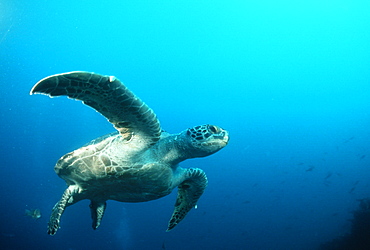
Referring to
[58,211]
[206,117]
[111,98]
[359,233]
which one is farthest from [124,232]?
[111,98]

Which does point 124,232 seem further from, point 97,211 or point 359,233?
point 97,211

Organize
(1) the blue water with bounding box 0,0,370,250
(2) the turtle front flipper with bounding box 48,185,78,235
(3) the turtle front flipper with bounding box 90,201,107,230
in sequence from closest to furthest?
(2) the turtle front flipper with bounding box 48,185,78,235
(3) the turtle front flipper with bounding box 90,201,107,230
(1) the blue water with bounding box 0,0,370,250

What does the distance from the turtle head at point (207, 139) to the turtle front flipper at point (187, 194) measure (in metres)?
1.07

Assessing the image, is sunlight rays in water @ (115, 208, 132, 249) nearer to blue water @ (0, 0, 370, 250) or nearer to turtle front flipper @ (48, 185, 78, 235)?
blue water @ (0, 0, 370, 250)

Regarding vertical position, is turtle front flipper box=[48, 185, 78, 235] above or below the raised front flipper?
below

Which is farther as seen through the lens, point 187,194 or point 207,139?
point 187,194

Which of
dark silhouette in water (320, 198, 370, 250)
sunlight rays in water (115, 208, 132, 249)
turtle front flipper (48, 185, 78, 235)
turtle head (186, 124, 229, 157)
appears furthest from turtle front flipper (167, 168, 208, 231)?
sunlight rays in water (115, 208, 132, 249)

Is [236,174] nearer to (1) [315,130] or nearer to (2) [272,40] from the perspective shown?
(1) [315,130]

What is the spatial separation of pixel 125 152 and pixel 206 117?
30.4 m

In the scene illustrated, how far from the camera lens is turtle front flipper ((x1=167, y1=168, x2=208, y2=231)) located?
4344mm

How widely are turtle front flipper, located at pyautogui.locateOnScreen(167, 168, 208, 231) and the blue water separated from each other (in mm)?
16638

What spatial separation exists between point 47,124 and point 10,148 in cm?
591

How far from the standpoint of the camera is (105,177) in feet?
11.2

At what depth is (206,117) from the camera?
3328 centimetres
